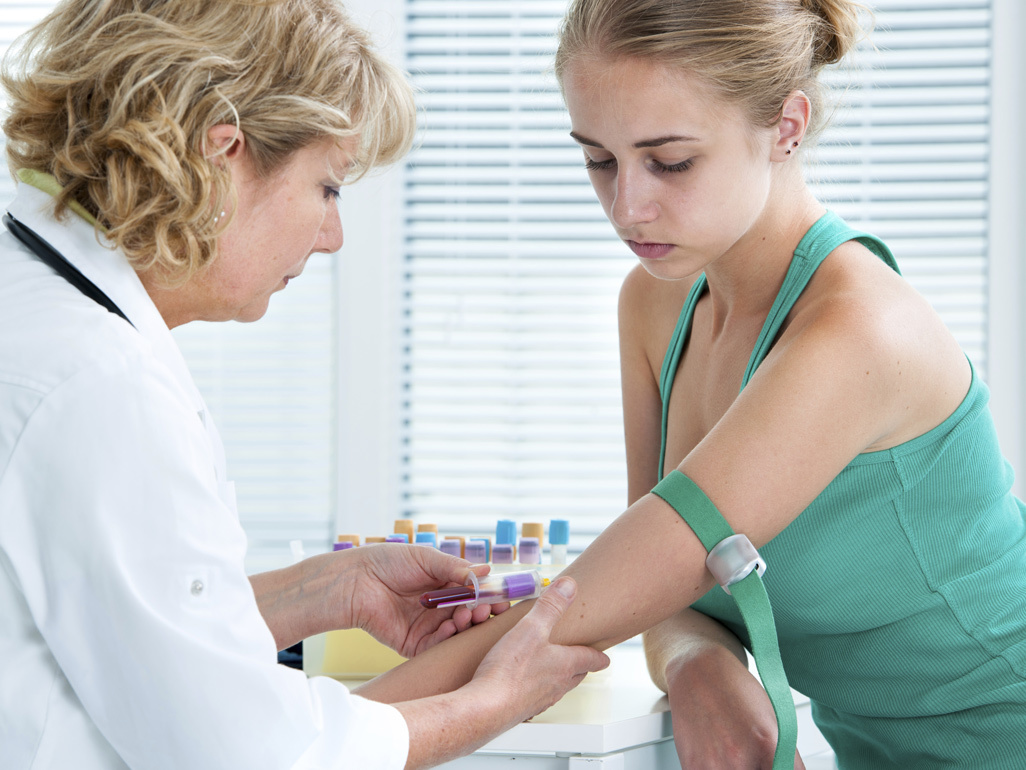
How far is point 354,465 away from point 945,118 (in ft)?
5.36

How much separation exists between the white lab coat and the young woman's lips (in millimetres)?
590

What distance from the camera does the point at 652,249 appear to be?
113 centimetres

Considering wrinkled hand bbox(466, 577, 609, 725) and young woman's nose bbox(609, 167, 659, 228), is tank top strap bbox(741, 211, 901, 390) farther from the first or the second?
wrinkled hand bbox(466, 577, 609, 725)

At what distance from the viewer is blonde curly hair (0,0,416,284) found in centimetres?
79

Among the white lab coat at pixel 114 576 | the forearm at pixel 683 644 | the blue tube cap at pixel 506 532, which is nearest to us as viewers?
the white lab coat at pixel 114 576

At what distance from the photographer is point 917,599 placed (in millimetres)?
1083

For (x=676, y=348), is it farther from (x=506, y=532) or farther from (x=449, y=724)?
(x=449, y=724)

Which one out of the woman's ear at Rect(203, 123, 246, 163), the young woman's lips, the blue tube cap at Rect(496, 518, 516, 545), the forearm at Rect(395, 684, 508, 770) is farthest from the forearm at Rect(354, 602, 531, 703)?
the woman's ear at Rect(203, 123, 246, 163)

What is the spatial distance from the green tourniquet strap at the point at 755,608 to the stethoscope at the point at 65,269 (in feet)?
1.83

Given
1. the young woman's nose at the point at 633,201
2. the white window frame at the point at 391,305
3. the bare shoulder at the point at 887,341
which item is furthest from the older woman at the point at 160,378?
the white window frame at the point at 391,305

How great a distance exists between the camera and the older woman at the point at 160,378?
67 cm

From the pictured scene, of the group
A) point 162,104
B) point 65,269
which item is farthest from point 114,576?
point 162,104

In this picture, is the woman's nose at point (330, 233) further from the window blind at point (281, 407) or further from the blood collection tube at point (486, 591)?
the window blind at point (281, 407)

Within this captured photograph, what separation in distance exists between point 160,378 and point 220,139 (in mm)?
247
